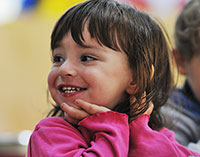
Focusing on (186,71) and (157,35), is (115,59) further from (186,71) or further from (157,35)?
(186,71)

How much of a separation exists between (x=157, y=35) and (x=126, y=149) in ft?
1.28

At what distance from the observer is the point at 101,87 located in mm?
781

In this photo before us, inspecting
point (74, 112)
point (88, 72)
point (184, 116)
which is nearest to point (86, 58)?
point (88, 72)

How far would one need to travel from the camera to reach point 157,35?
0.94 m

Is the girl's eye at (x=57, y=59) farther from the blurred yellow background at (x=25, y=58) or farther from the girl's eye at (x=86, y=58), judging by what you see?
the blurred yellow background at (x=25, y=58)

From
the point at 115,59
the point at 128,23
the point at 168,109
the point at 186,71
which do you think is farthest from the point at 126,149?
the point at 186,71

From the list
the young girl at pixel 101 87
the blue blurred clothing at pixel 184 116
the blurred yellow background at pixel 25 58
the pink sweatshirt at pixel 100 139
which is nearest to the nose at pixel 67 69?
the young girl at pixel 101 87

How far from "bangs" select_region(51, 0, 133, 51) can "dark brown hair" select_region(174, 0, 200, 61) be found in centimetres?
53

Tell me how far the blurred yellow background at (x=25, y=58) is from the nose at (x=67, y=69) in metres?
4.03

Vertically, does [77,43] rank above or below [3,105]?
above

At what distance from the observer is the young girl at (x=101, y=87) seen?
73cm

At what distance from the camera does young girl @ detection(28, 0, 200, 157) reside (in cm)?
73

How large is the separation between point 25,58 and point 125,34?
14.5 ft

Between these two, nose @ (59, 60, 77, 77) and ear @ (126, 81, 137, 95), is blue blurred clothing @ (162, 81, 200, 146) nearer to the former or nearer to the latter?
ear @ (126, 81, 137, 95)
